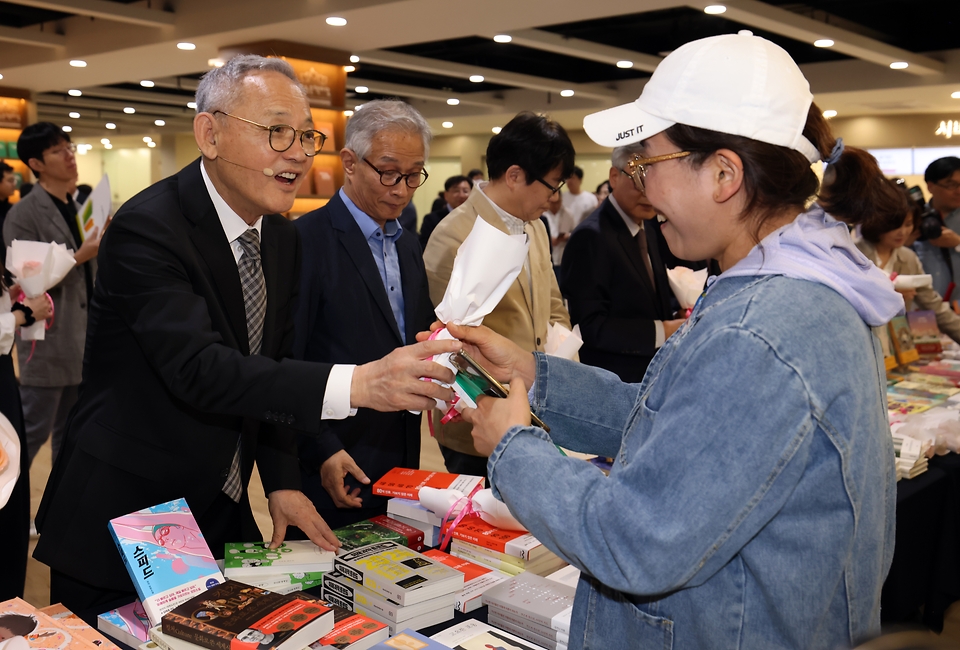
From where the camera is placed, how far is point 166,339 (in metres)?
1.58

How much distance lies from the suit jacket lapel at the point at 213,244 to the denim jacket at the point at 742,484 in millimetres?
887

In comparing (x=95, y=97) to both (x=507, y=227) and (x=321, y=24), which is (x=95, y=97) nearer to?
(x=321, y=24)

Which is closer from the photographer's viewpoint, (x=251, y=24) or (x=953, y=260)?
(x=953, y=260)

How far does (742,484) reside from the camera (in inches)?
37.4

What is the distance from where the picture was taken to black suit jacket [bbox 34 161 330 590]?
5.16 feet

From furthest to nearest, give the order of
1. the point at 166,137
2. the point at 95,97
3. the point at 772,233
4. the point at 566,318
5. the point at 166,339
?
the point at 166,137 → the point at 95,97 → the point at 566,318 → the point at 166,339 → the point at 772,233

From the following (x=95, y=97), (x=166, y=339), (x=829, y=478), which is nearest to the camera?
(x=829, y=478)

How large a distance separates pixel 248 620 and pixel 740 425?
0.91 metres

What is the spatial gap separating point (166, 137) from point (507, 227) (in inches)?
868

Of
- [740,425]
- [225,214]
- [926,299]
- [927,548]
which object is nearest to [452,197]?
[926,299]

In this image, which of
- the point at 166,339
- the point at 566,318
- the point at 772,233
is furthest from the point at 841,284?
the point at 566,318

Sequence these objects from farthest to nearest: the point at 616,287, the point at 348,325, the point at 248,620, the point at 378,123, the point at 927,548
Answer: the point at 616,287
the point at 927,548
the point at 378,123
the point at 348,325
the point at 248,620

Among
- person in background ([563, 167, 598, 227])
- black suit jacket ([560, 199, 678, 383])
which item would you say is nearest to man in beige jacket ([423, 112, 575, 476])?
black suit jacket ([560, 199, 678, 383])

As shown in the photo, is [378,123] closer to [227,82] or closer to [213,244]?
[227,82]
